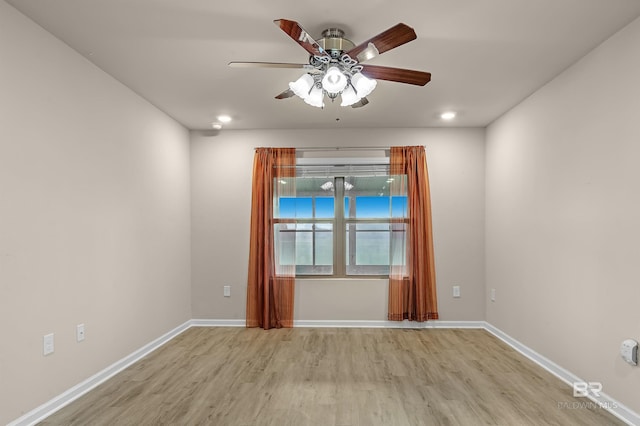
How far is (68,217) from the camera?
2.34 meters

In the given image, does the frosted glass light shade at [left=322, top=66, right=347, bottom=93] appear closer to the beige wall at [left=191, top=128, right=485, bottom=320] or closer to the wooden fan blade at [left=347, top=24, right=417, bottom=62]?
the wooden fan blade at [left=347, top=24, right=417, bottom=62]

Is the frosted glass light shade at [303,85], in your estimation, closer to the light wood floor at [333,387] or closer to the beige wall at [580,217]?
the beige wall at [580,217]

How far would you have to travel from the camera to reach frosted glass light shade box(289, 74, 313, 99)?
2100 mm

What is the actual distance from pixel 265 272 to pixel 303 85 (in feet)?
8.44

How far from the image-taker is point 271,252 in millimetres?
4125

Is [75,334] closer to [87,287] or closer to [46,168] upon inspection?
[87,287]

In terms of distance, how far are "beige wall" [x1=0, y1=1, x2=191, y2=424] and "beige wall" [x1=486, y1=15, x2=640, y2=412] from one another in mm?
3753

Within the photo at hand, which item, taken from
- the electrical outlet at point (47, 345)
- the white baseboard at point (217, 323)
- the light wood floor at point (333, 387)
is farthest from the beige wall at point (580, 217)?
the electrical outlet at point (47, 345)

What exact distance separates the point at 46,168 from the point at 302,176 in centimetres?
268

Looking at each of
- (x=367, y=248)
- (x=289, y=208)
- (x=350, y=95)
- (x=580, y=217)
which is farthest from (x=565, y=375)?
(x=289, y=208)

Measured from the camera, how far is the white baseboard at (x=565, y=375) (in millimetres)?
2074

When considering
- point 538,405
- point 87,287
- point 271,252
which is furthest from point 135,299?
point 538,405

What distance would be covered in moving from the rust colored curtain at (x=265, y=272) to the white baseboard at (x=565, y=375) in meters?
2.46

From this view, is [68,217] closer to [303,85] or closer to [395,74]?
[303,85]
